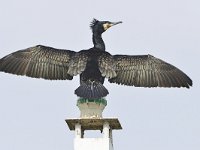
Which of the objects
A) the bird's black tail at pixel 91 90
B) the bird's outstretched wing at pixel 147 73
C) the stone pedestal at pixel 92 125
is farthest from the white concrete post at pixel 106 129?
the bird's outstretched wing at pixel 147 73

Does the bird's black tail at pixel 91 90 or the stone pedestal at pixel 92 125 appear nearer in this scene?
the stone pedestal at pixel 92 125

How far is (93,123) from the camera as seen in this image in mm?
21672

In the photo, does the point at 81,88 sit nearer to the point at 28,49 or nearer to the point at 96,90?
the point at 96,90

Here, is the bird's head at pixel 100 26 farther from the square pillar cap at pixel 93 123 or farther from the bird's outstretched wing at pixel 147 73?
the square pillar cap at pixel 93 123

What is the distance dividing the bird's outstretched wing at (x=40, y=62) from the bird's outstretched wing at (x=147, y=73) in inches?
60.2

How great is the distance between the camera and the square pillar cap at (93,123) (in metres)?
21.5

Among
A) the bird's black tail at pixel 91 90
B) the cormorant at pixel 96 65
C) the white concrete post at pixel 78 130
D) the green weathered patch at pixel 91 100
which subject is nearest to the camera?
the bird's black tail at pixel 91 90

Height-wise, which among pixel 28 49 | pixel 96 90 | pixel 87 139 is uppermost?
pixel 28 49

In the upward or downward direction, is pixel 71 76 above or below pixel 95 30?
below

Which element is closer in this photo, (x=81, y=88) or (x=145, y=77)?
(x=81, y=88)

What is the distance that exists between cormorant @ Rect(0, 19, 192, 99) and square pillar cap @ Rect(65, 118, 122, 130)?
→ 1.34 metres

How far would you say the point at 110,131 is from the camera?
21938 mm

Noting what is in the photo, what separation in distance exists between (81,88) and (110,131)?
1537 mm

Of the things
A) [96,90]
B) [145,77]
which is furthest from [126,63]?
[96,90]
